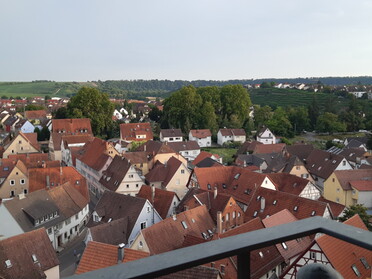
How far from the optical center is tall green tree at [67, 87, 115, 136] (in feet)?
200

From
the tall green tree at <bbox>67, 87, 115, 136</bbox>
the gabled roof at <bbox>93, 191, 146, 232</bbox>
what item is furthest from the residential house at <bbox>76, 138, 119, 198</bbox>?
the tall green tree at <bbox>67, 87, 115, 136</bbox>

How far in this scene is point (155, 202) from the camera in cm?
2461

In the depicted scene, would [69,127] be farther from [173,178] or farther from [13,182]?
[173,178]

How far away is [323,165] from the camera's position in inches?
1540

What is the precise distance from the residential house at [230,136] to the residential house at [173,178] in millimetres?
28860

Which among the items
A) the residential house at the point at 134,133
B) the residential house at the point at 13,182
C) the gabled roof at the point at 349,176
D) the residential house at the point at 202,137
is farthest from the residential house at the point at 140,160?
the residential house at the point at 202,137

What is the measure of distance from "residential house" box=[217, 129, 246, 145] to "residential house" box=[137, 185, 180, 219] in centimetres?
3699

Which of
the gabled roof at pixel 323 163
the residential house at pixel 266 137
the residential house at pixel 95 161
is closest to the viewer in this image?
the residential house at pixel 95 161

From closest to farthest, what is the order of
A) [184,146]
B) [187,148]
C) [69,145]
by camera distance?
[69,145] → [187,148] → [184,146]

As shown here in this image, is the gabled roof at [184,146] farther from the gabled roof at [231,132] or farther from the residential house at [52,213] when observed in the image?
the residential house at [52,213]

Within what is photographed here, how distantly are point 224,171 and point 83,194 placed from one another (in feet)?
36.5

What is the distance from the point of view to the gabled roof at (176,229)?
699 inches

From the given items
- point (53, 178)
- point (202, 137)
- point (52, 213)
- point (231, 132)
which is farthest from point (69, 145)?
point (231, 132)

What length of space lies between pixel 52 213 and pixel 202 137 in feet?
124
